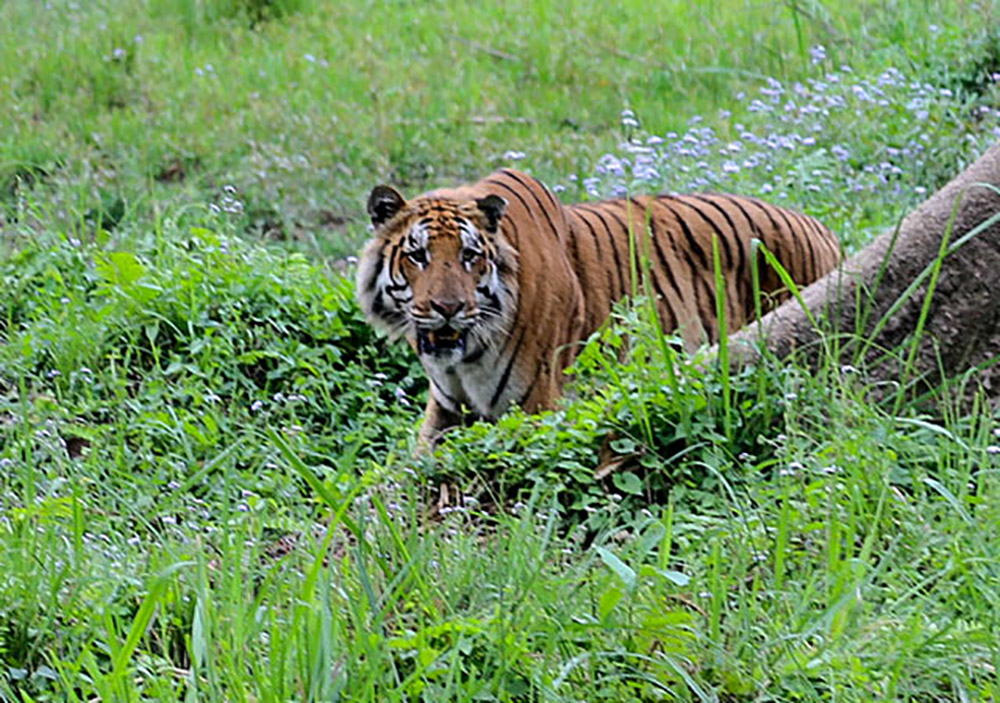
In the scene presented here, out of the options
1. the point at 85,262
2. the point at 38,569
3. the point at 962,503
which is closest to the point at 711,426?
the point at 962,503

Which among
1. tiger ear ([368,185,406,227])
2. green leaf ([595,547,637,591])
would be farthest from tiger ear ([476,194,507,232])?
green leaf ([595,547,637,591])

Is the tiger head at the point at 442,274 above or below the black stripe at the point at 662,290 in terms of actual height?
above

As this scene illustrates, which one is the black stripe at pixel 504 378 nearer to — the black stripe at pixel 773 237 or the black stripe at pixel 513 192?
→ the black stripe at pixel 513 192

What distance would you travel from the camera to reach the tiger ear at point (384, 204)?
4926mm

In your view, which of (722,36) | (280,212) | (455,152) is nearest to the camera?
(280,212)

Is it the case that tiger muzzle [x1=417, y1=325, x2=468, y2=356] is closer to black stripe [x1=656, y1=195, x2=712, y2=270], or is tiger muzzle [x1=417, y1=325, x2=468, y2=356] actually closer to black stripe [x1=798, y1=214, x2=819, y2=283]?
black stripe [x1=656, y1=195, x2=712, y2=270]

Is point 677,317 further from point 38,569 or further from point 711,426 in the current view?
point 38,569

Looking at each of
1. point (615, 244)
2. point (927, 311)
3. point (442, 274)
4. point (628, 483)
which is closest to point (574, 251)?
point (615, 244)

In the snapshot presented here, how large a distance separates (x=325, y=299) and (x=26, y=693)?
2.69 m

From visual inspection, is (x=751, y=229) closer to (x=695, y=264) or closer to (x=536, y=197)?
(x=695, y=264)

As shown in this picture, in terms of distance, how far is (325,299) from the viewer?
5.38 metres

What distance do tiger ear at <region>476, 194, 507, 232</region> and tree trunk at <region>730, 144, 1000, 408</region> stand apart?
121 centimetres

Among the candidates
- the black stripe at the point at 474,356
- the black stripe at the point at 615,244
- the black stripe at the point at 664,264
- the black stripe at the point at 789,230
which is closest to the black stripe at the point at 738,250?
the black stripe at the point at 789,230

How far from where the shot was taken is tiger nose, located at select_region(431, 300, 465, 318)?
186 inches
